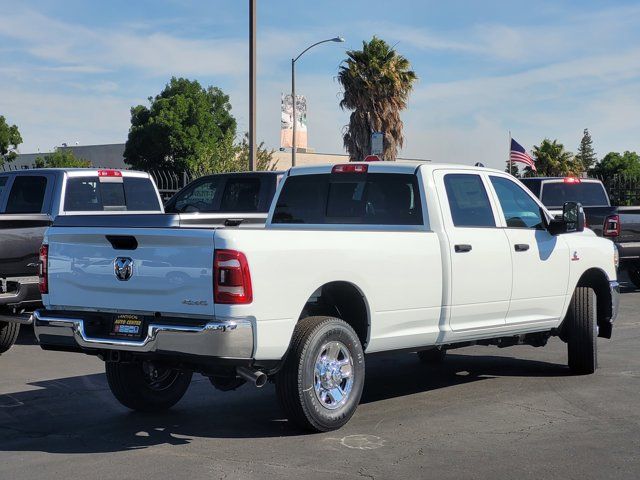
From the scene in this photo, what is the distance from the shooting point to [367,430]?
22.7 feet

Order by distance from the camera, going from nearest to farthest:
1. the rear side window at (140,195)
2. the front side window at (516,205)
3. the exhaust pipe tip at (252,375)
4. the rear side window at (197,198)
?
the exhaust pipe tip at (252,375) < the front side window at (516,205) < the rear side window at (140,195) < the rear side window at (197,198)

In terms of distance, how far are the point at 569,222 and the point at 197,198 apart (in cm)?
724

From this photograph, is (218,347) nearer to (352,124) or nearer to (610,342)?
(610,342)

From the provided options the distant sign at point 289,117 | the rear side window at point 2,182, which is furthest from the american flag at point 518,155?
the rear side window at point 2,182

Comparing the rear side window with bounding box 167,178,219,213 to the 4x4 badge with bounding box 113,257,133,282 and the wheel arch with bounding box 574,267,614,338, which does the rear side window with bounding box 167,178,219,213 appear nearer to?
the wheel arch with bounding box 574,267,614,338

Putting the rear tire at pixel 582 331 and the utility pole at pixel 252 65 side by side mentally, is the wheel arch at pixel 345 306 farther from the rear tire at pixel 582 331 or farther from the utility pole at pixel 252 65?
the utility pole at pixel 252 65

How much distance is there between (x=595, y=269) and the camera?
30.8ft

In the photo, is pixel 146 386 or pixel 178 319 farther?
pixel 146 386

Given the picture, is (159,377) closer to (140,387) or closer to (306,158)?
(140,387)

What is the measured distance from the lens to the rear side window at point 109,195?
1205 cm

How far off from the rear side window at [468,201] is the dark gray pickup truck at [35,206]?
15.3ft

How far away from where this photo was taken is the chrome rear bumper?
601cm

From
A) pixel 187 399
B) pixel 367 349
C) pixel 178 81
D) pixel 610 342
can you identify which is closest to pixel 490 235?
pixel 367 349

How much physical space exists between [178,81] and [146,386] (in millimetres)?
74331
